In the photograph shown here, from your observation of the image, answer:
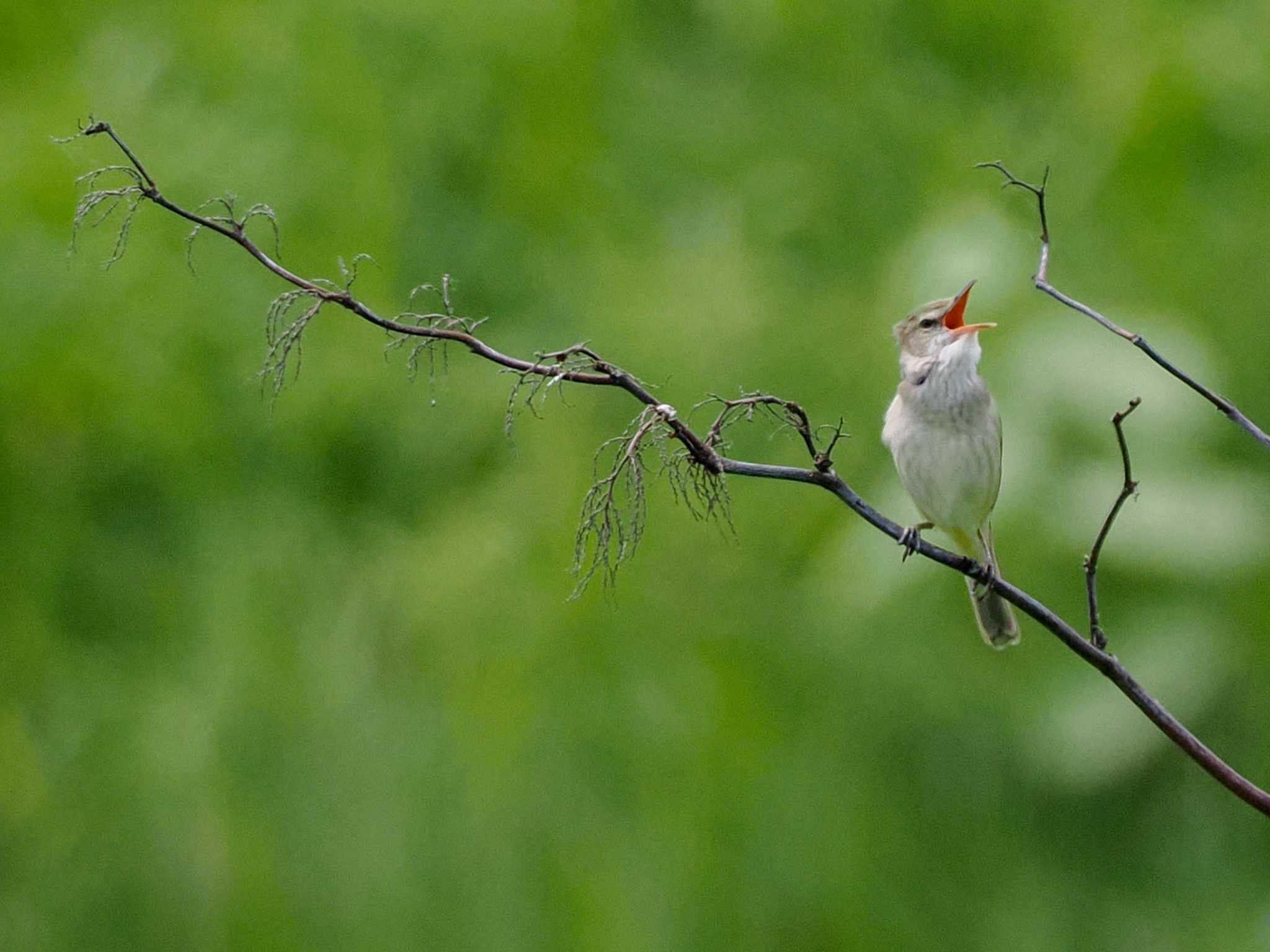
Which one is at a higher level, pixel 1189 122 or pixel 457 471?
pixel 1189 122

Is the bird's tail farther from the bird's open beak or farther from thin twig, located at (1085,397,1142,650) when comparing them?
thin twig, located at (1085,397,1142,650)

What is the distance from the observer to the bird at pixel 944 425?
347 centimetres

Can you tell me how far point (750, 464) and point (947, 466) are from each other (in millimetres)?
2190

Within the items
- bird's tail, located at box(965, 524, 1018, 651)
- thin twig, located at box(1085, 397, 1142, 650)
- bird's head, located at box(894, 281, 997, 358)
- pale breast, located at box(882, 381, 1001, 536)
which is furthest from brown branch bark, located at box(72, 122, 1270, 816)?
bird's tail, located at box(965, 524, 1018, 651)

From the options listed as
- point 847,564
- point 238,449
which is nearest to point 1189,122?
point 847,564

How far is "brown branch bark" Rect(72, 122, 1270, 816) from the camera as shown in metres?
1.34

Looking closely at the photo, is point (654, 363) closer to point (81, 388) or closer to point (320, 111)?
point (320, 111)

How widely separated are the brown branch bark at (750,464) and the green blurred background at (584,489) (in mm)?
2375

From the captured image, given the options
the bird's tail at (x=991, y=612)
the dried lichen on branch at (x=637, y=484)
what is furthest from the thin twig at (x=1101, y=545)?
the bird's tail at (x=991, y=612)

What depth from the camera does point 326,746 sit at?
173 inches

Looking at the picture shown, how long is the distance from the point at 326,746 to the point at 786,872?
123 centimetres

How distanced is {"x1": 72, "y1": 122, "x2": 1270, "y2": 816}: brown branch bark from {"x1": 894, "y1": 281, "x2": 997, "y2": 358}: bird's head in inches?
75.2

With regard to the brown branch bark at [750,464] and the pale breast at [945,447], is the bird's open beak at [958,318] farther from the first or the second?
the brown branch bark at [750,464]

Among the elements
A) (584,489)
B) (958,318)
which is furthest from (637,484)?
(584,489)
